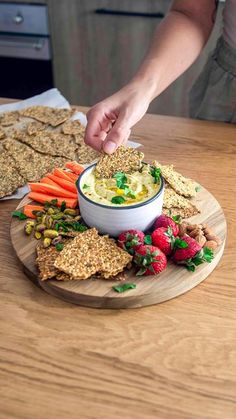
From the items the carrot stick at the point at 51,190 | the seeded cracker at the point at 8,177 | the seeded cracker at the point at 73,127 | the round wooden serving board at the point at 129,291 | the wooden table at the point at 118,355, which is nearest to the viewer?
the wooden table at the point at 118,355

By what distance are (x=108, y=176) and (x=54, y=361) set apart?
39cm

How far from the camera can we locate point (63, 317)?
871 millimetres

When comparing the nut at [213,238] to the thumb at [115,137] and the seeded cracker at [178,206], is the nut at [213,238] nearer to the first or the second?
the seeded cracker at [178,206]

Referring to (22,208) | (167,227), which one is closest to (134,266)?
(167,227)

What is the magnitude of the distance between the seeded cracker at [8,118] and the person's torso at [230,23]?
2.09ft

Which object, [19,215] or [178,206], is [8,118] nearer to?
[19,215]

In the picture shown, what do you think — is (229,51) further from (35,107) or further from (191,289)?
(191,289)

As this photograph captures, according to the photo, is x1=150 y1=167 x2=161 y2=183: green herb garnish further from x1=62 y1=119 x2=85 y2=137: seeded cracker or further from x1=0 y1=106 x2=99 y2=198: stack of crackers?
x1=62 y1=119 x2=85 y2=137: seeded cracker

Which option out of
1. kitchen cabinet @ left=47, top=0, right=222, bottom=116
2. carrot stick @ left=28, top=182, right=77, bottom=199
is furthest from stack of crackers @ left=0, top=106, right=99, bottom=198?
kitchen cabinet @ left=47, top=0, right=222, bottom=116

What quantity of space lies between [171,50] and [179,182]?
15.2 inches

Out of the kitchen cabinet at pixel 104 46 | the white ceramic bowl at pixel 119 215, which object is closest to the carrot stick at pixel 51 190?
the white ceramic bowl at pixel 119 215

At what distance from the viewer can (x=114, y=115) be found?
1.15 metres

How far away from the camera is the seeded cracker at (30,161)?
4.20 feet

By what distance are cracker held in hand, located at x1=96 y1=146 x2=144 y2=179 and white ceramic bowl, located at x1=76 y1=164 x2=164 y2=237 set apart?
0.08 meters
